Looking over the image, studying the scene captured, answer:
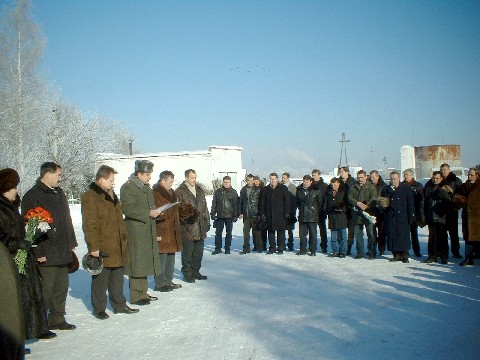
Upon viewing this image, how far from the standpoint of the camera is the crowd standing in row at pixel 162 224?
4672 mm

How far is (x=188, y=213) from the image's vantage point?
311 inches

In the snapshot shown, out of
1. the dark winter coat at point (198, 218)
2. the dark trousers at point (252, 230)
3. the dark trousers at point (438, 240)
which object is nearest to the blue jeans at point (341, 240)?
the dark trousers at point (438, 240)

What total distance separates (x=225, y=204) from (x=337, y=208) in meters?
3.16

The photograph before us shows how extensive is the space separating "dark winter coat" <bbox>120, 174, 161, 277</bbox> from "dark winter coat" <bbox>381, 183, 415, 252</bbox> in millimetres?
5222

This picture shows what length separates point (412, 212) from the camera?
31.2 feet

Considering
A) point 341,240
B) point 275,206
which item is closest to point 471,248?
point 341,240

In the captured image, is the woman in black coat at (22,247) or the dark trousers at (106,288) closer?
the woman in black coat at (22,247)

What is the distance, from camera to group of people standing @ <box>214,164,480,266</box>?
9.05 m

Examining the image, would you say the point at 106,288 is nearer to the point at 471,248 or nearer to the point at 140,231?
the point at 140,231

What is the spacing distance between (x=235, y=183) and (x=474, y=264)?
102ft

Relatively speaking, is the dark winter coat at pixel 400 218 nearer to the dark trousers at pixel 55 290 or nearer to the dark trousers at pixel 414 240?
Result: the dark trousers at pixel 414 240

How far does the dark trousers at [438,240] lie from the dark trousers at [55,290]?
7029 millimetres

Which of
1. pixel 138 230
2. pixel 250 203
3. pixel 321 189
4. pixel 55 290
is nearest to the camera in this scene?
pixel 55 290

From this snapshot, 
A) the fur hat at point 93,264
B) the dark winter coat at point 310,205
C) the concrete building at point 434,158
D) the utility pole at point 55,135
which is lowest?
the fur hat at point 93,264
